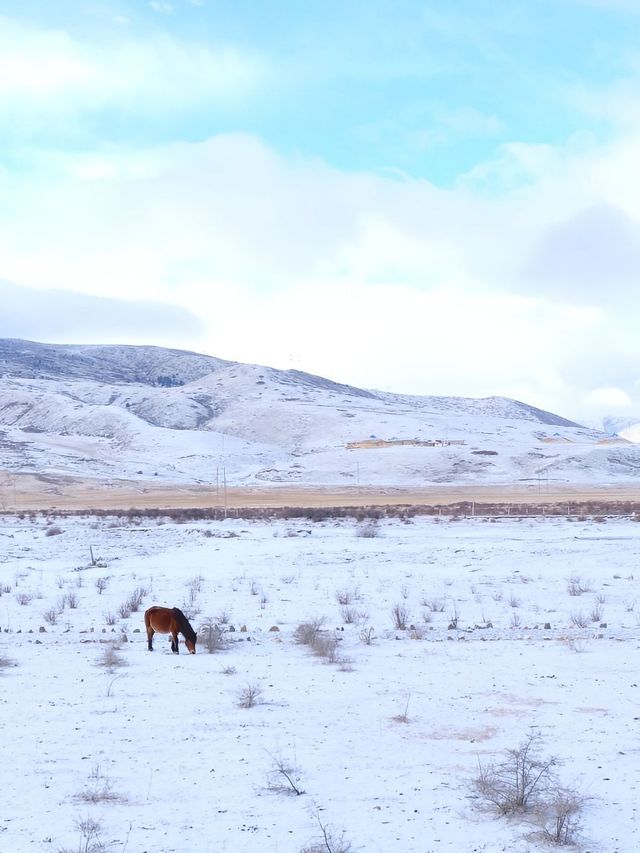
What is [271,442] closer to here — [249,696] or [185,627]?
[185,627]

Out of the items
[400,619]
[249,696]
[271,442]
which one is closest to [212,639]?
[249,696]

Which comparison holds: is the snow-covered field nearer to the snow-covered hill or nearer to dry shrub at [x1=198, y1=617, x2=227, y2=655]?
dry shrub at [x1=198, y1=617, x2=227, y2=655]

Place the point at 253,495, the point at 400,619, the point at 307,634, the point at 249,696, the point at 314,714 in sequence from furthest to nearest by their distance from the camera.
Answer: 1. the point at 253,495
2. the point at 400,619
3. the point at 307,634
4. the point at 249,696
5. the point at 314,714

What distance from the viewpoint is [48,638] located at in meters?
13.1

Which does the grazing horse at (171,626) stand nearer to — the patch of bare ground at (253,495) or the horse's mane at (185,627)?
the horse's mane at (185,627)

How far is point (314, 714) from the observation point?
8898 mm

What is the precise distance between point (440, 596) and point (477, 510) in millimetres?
32424

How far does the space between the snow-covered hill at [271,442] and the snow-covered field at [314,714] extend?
249 ft

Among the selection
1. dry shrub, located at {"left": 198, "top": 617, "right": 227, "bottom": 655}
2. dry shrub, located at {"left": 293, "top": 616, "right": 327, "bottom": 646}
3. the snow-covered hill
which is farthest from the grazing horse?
the snow-covered hill

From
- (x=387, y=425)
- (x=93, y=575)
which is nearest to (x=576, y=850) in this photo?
(x=93, y=575)

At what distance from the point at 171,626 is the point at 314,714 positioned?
3693 millimetres

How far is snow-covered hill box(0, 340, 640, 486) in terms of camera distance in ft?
320

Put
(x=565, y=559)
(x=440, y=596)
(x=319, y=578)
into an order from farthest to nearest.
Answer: (x=565, y=559) → (x=319, y=578) → (x=440, y=596)

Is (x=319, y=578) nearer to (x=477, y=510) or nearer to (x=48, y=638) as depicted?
(x=48, y=638)
